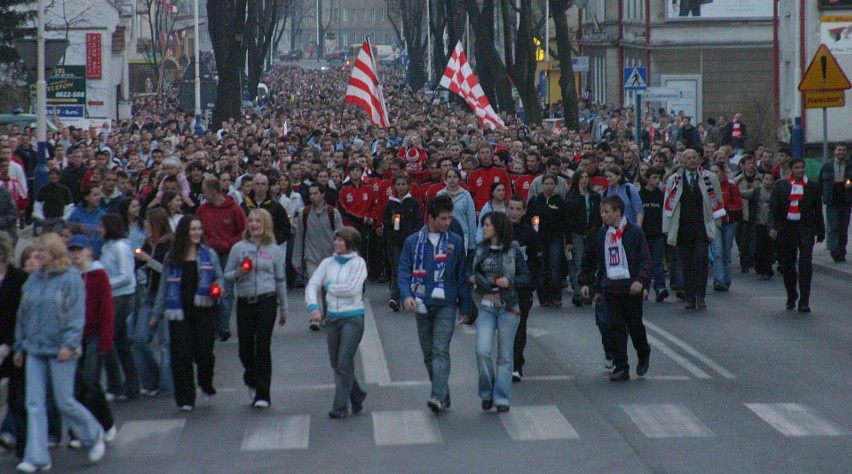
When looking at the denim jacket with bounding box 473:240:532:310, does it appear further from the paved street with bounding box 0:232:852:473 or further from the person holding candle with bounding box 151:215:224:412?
the person holding candle with bounding box 151:215:224:412

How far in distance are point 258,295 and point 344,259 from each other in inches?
31.5

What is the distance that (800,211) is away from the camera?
1638 centimetres

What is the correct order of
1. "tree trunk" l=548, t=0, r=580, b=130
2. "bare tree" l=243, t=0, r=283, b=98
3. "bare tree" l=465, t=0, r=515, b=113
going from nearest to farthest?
"tree trunk" l=548, t=0, r=580, b=130, "bare tree" l=465, t=0, r=515, b=113, "bare tree" l=243, t=0, r=283, b=98

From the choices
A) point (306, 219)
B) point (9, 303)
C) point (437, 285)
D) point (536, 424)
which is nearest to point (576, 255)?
point (306, 219)

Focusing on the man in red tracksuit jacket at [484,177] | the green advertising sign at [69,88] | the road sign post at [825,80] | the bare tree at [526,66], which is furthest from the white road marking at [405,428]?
the bare tree at [526,66]

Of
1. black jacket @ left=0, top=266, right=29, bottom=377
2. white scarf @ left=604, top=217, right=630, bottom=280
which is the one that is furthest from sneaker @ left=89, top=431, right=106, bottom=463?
white scarf @ left=604, top=217, right=630, bottom=280

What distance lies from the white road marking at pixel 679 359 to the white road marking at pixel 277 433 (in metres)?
3.44

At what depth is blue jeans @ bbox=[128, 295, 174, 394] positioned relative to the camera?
38.8ft

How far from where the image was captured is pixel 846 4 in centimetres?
3791

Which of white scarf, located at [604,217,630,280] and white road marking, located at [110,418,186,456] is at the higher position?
white scarf, located at [604,217,630,280]

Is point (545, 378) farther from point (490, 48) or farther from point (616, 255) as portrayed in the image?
point (490, 48)

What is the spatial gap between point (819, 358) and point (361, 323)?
181 inches

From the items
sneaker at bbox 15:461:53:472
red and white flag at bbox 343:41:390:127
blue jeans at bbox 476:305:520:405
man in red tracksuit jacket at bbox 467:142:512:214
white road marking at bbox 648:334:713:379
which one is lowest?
sneaker at bbox 15:461:53:472

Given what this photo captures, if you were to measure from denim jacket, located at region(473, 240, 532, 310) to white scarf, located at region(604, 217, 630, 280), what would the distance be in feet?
4.51
